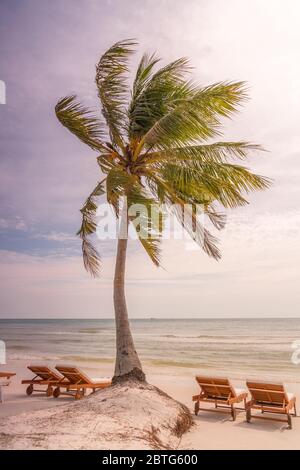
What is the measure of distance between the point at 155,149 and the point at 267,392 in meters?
5.40

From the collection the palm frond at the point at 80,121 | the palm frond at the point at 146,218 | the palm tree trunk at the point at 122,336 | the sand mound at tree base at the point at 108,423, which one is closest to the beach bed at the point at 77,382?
the palm tree trunk at the point at 122,336

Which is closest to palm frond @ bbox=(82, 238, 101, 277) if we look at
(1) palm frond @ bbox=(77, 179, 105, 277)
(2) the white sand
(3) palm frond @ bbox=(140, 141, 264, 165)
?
(1) palm frond @ bbox=(77, 179, 105, 277)

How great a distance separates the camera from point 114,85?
8.92 metres

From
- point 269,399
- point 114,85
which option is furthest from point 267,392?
point 114,85

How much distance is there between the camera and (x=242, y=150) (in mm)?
8422

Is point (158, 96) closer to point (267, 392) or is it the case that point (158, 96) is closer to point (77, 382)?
point (267, 392)

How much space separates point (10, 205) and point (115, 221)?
14.3m

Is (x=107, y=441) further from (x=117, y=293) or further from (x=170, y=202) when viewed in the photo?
(x=170, y=202)

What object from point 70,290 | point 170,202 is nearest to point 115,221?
point 170,202

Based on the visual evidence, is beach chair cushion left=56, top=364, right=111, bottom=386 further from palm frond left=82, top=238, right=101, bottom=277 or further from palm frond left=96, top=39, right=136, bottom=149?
palm frond left=96, top=39, right=136, bottom=149

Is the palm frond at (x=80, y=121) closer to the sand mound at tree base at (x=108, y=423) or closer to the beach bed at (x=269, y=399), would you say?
the sand mound at tree base at (x=108, y=423)

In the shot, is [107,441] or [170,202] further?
[170,202]

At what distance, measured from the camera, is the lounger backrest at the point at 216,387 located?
7906 millimetres

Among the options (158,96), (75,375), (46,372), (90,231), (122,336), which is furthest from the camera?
(46,372)
